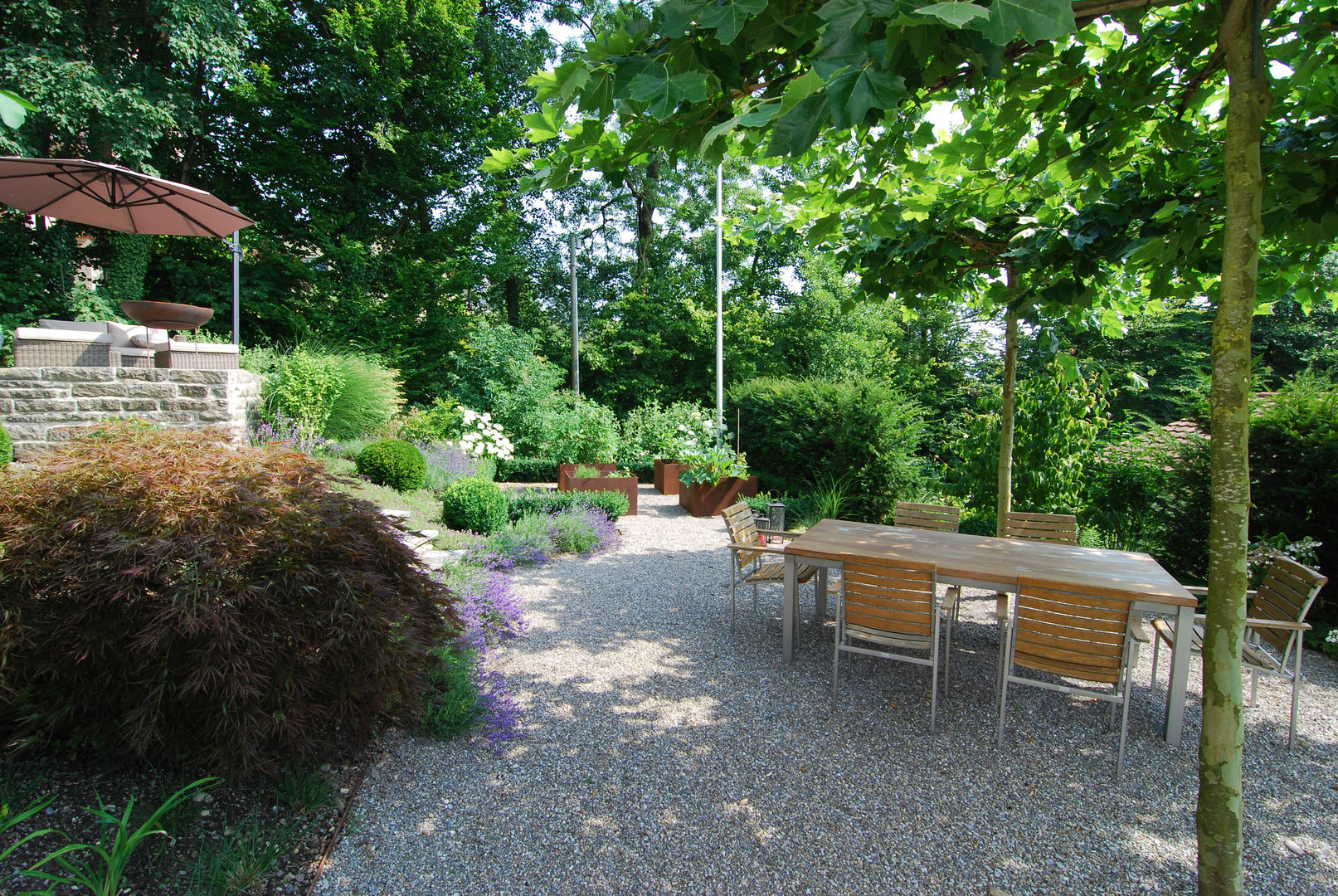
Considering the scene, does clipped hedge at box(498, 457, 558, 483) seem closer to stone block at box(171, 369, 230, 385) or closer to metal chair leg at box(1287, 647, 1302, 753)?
stone block at box(171, 369, 230, 385)

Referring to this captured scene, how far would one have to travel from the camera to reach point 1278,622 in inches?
124

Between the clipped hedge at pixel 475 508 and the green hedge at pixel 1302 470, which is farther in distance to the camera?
the clipped hedge at pixel 475 508

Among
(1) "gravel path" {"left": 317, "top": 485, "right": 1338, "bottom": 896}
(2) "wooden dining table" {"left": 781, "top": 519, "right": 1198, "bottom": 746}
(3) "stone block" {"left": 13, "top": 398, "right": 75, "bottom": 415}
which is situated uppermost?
(3) "stone block" {"left": 13, "top": 398, "right": 75, "bottom": 415}

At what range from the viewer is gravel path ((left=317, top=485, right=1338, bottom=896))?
222 centimetres

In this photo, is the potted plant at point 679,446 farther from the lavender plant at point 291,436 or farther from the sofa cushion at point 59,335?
the sofa cushion at point 59,335

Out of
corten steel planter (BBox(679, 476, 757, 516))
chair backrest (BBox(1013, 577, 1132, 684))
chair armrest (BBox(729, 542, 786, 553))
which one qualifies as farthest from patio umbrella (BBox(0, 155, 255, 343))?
chair backrest (BBox(1013, 577, 1132, 684))

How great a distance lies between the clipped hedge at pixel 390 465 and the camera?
7.95 metres

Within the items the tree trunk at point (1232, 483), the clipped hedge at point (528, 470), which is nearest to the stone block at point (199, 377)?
the clipped hedge at point (528, 470)

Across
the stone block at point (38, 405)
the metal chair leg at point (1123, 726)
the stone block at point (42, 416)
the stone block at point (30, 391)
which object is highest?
the stone block at point (30, 391)

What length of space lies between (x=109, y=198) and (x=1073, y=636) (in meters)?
8.51

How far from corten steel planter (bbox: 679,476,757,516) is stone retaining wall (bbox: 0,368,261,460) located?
18.2 feet

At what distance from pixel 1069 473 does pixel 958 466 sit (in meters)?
1.26

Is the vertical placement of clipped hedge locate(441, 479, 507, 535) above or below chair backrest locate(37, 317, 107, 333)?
below

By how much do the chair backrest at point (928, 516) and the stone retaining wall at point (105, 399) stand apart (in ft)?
20.2
